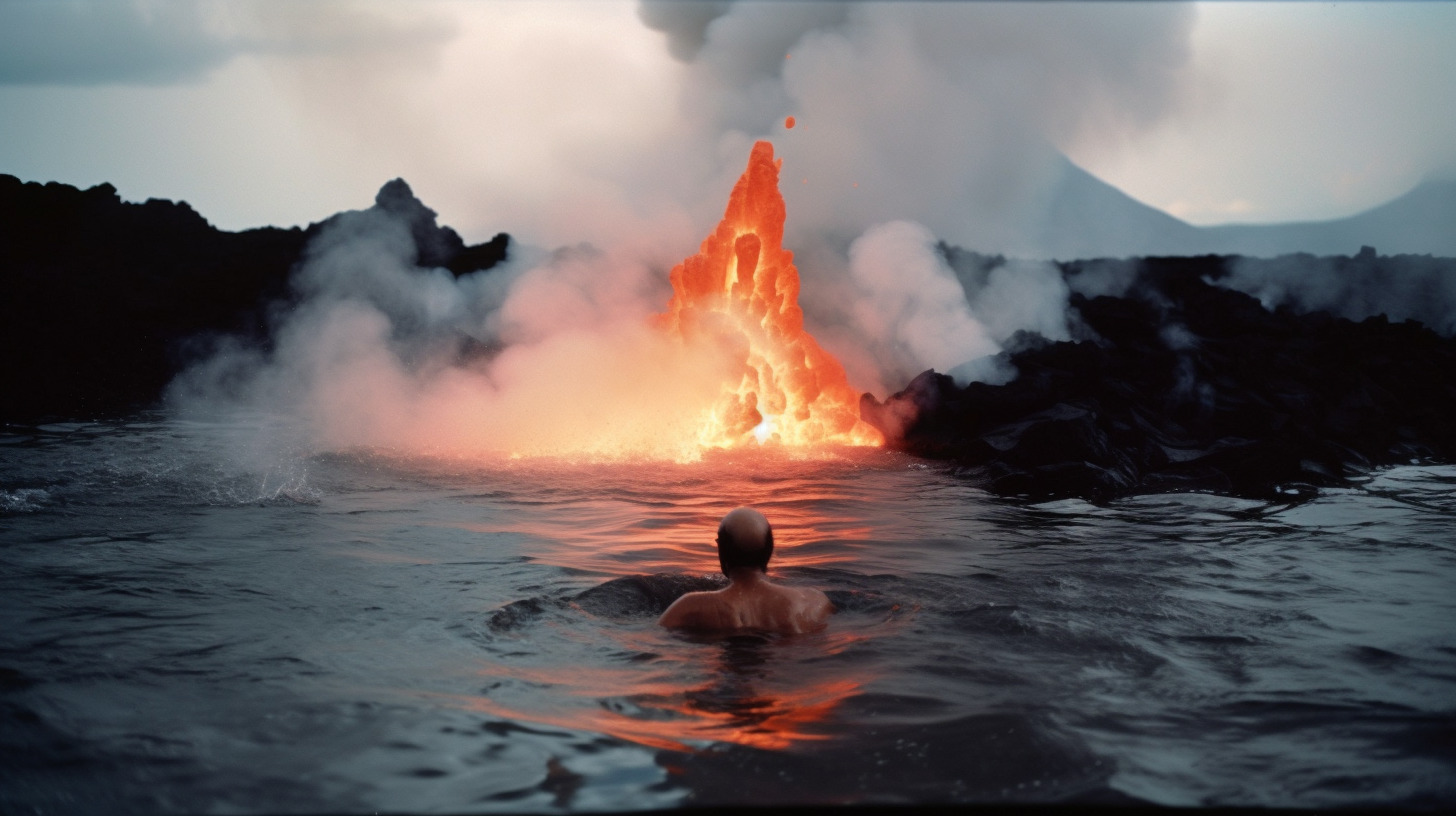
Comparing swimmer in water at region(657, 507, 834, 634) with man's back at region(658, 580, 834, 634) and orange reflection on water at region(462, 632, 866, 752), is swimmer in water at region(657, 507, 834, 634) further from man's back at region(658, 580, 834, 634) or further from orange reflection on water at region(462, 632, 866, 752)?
orange reflection on water at region(462, 632, 866, 752)

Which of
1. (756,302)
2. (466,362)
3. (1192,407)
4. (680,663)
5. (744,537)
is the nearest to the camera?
(680,663)

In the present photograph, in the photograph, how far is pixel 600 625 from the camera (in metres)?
6.94

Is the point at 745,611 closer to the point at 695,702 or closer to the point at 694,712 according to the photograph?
the point at 695,702

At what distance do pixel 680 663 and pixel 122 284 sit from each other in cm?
3353

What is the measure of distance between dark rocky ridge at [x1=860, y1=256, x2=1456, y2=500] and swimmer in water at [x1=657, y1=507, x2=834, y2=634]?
838 centimetres

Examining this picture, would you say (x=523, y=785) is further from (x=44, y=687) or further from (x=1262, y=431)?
(x=1262, y=431)

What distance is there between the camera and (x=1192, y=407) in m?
20.5

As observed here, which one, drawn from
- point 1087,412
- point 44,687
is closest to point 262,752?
point 44,687

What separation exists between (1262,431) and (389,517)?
15.3 meters

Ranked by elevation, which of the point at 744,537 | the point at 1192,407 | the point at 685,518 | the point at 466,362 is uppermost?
the point at 466,362

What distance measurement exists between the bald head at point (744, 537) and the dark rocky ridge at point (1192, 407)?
348 inches

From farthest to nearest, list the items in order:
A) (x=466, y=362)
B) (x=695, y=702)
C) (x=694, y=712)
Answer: (x=466, y=362), (x=695, y=702), (x=694, y=712)

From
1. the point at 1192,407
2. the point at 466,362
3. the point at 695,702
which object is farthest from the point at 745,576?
the point at 466,362

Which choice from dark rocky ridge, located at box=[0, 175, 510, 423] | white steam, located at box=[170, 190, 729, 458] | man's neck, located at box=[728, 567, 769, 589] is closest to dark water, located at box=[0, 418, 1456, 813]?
man's neck, located at box=[728, 567, 769, 589]
